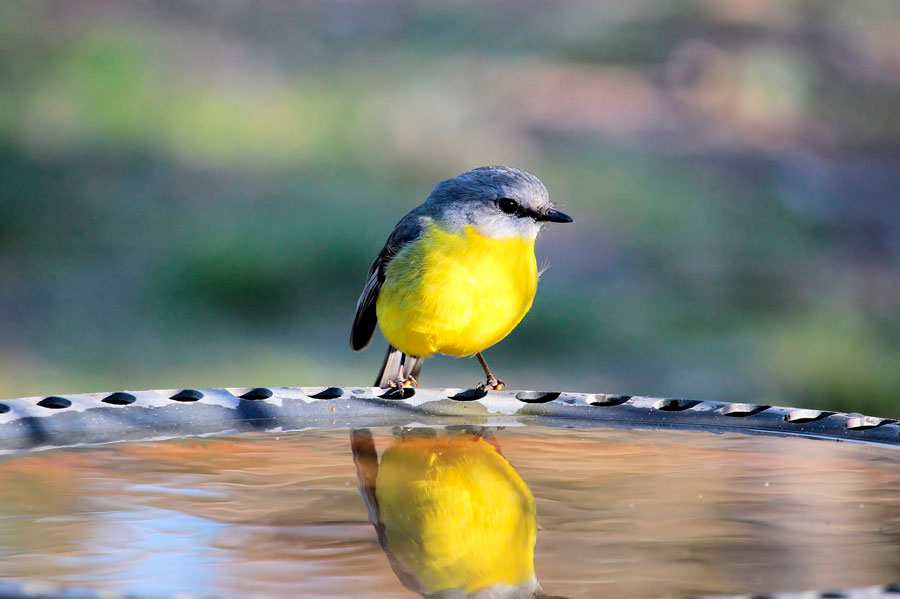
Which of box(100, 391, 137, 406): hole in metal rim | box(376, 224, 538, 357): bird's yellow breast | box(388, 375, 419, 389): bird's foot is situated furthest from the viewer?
box(388, 375, 419, 389): bird's foot

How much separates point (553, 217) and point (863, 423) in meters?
1.43

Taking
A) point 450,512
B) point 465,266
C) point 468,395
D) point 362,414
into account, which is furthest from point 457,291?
point 450,512

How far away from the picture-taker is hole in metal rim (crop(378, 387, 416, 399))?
3527 millimetres

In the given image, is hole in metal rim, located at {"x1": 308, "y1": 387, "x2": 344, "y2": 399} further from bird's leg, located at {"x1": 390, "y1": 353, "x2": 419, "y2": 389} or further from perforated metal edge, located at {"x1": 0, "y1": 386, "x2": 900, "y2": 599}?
bird's leg, located at {"x1": 390, "y1": 353, "x2": 419, "y2": 389}

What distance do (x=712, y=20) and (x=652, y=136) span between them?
190 cm

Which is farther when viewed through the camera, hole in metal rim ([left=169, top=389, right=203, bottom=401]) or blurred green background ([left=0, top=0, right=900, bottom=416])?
blurred green background ([left=0, top=0, right=900, bottom=416])

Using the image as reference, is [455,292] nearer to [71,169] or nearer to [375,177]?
[375,177]

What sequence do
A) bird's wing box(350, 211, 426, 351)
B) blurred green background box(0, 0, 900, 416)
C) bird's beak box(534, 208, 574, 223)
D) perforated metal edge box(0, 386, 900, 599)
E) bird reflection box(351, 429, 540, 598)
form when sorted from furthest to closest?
blurred green background box(0, 0, 900, 416) < bird's wing box(350, 211, 426, 351) < bird's beak box(534, 208, 574, 223) < perforated metal edge box(0, 386, 900, 599) < bird reflection box(351, 429, 540, 598)

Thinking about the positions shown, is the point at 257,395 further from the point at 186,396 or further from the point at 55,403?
the point at 55,403

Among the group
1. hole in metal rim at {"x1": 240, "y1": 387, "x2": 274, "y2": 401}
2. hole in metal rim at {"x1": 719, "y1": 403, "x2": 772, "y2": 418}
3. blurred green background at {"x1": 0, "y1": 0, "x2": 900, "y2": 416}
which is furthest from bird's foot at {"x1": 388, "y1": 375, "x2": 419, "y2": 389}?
blurred green background at {"x1": 0, "y1": 0, "x2": 900, "y2": 416}

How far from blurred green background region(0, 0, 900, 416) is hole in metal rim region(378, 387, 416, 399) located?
5.10m

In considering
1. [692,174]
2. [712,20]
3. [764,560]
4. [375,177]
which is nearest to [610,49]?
[712,20]

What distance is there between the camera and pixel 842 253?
1112 cm

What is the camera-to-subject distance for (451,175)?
11445mm
